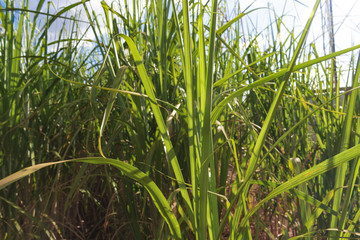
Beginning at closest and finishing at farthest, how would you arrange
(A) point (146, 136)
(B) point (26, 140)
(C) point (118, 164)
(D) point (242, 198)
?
(C) point (118, 164) → (D) point (242, 198) → (A) point (146, 136) → (B) point (26, 140)

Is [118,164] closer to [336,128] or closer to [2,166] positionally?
[2,166]

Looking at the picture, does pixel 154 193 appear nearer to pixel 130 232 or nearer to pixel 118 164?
pixel 118 164

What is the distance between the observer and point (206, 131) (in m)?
0.49

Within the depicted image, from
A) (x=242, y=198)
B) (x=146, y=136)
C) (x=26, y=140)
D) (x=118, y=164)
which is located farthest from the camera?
(x=26, y=140)

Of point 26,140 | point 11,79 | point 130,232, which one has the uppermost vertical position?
point 11,79

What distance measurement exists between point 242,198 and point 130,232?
0.43m

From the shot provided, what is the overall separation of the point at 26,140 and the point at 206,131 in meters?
0.59

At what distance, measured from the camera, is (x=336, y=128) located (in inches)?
37.4

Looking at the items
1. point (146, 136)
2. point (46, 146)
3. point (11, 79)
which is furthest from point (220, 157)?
point (11, 79)

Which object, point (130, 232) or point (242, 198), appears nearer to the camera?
point (242, 198)

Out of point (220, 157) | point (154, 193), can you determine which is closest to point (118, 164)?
point (154, 193)

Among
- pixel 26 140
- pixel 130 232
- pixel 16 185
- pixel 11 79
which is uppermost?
pixel 11 79

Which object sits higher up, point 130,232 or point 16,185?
point 16,185

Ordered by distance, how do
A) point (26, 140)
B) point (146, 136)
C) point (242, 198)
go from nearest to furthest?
point (242, 198), point (146, 136), point (26, 140)
